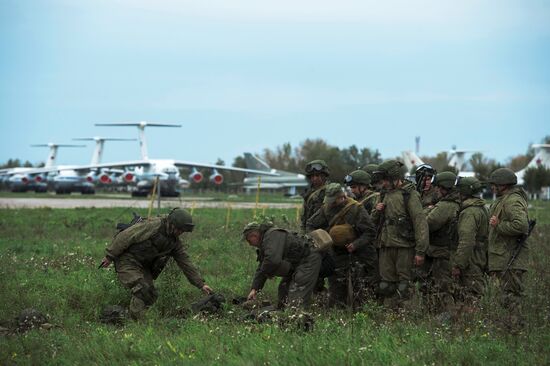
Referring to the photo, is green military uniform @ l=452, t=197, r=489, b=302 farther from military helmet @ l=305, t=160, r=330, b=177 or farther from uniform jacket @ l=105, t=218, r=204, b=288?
uniform jacket @ l=105, t=218, r=204, b=288

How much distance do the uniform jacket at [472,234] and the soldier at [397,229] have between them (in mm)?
524

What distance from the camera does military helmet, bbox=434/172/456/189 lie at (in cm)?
956

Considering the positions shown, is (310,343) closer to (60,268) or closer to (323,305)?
(323,305)

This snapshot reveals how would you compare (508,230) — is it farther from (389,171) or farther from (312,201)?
(312,201)

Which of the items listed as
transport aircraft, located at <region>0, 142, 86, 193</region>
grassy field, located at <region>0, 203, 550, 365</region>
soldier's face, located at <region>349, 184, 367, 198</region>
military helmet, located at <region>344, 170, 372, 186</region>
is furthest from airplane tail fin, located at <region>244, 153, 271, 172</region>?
military helmet, located at <region>344, 170, 372, 186</region>

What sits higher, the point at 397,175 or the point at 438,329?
the point at 397,175

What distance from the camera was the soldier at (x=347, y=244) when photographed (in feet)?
31.0

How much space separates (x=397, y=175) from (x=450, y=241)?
4.03 ft

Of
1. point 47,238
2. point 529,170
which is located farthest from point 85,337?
point 529,170

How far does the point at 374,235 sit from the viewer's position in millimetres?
9500

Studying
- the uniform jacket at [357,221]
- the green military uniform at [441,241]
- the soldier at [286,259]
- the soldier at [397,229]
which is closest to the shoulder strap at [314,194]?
the uniform jacket at [357,221]

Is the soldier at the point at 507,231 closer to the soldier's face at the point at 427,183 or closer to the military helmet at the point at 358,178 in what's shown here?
the soldier's face at the point at 427,183

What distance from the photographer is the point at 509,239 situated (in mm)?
8953

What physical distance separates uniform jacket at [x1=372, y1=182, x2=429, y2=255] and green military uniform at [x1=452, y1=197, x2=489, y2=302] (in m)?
0.53
